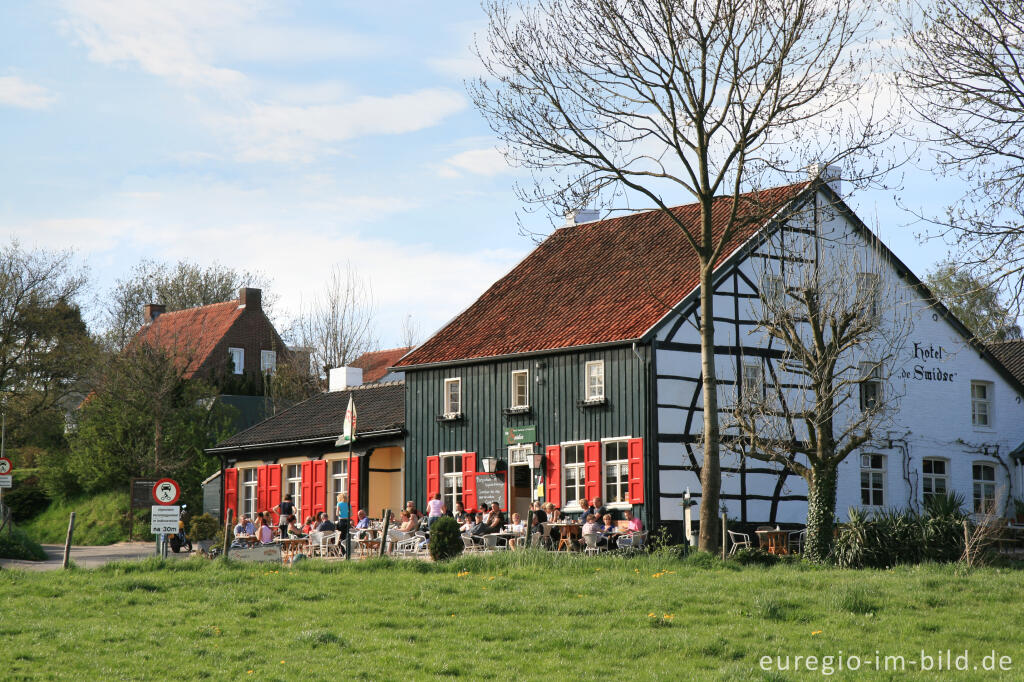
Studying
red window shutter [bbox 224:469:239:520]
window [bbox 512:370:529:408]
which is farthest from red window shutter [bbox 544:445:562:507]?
red window shutter [bbox 224:469:239:520]

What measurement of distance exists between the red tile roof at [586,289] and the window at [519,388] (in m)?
0.59

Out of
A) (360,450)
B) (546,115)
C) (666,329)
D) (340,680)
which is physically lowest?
(340,680)

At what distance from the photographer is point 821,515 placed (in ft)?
71.5

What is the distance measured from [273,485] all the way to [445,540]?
16316mm

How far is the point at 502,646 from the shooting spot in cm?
1309

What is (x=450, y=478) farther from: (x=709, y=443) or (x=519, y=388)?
(x=709, y=443)

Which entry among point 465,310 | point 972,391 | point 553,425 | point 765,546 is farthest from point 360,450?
point 972,391

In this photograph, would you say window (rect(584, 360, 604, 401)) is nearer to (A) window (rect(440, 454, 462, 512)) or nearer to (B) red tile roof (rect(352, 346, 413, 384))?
(A) window (rect(440, 454, 462, 512))

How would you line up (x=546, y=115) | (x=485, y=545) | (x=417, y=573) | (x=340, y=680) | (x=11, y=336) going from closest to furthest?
(x=340, y=680) < (x=417, y=573) < (x=546, y=115) < (x=485, y=545) < (x=11, y=336)

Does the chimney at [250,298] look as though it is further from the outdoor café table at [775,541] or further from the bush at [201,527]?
the outdoor café table at [775,541]

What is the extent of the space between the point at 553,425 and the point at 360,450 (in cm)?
689

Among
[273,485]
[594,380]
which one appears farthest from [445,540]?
[273,485]

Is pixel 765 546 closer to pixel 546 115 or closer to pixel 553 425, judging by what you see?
pixel 553 425

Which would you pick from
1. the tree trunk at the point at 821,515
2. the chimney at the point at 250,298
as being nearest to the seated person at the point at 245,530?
the tree trunk at the point at 821,515
